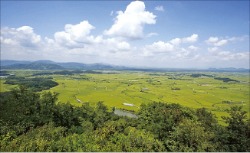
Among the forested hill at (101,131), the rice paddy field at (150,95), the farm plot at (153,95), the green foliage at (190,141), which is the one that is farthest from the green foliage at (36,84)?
the green foliage at (190,141)

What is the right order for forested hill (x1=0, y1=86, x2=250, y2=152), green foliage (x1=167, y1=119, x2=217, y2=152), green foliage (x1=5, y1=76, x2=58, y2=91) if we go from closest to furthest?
forested hill (x1=0, y1=86, x2=250, y2=152) → green foliage (x1=167, y1=119, x2=217, y2=152) → green foliage (x1=5, y1=76, x2=58, y2=91)

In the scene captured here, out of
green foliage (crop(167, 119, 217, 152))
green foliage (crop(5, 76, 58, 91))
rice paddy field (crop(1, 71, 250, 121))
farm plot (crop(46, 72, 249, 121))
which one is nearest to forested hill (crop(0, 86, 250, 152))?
green foliage (crop(167, 119, 217, 152))

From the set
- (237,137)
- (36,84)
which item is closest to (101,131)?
(237,137)

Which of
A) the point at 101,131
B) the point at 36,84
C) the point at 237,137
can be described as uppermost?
the point at 101,131

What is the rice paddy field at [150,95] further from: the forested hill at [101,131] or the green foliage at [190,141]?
the green foliage at [190,141]

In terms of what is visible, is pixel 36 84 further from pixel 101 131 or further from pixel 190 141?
pixel 190 141

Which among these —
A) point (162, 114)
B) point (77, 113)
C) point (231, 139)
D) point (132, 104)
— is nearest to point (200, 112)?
point (162, 114)

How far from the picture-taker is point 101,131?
19594 millimetres

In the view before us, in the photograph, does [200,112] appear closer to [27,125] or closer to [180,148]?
[180,148]

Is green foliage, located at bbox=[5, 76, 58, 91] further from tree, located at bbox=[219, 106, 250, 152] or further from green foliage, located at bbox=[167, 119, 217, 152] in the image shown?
tree, located at bbox=[219, 106, 250, 152]

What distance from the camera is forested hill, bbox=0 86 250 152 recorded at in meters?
13.4

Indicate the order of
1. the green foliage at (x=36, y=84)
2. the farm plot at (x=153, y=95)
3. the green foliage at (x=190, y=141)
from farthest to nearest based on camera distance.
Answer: the green foliage at (x=36, y=84) < the farm plot at (x=153, y=95) < the green foliage at (x=190, y=141)

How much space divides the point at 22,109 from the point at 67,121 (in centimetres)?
657

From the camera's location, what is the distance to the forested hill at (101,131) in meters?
13.4
